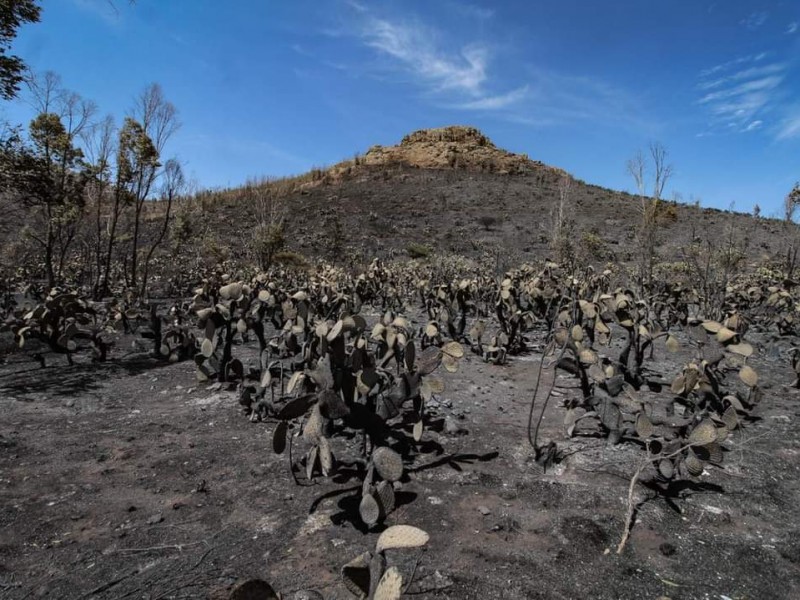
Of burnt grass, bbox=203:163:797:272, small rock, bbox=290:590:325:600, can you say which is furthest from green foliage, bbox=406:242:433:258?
small rock, bbox=290:590:325:600

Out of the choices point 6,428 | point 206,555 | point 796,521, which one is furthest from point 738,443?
point 6,428

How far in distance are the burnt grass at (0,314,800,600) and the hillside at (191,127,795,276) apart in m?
15.9

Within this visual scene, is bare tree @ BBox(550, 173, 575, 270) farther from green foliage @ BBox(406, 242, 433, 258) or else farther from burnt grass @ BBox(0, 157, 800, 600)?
burnt grass @ BBox(0, 157, 800, 600)

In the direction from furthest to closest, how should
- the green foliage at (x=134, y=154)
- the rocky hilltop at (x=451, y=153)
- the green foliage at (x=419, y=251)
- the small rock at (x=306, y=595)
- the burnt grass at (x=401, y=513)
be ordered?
the rocky hilltop at (x=451, y=153), the green foliage at (x=419, y=251), the green foliage at (x=134, y=154), the burnt grass at (x=401, y=513), the small rock at (x=306, y=595)

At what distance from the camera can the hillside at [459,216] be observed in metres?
25.1

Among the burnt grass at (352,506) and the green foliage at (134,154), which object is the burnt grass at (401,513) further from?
the green foliage at (134,154)

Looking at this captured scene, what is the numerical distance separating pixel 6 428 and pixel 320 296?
181 inches

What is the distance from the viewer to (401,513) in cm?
239

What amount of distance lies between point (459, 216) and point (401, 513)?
29.8 metres

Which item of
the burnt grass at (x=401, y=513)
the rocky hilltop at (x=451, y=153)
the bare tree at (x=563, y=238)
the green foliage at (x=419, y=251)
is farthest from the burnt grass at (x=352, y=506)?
the rocky hilltop at (x=451, y=153)

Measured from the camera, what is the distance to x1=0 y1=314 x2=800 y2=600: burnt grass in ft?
6.22

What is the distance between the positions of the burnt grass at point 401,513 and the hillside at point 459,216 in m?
15.9

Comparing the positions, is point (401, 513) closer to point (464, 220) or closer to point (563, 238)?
point (563, 238)

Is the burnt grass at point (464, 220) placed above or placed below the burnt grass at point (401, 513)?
above
